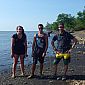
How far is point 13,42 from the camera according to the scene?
1247 cm

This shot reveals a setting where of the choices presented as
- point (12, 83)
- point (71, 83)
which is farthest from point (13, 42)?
point (71, 83)

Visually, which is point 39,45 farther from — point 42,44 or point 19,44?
point 19,44

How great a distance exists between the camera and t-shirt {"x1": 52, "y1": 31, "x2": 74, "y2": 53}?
40.5 feet

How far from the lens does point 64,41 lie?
486 inches

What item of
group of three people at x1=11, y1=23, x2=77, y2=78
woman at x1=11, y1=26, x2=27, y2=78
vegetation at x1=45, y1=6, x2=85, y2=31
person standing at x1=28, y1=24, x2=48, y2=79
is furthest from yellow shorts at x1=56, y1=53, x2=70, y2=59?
vegetation at x1=45, y1=6, x2=85, y2=31

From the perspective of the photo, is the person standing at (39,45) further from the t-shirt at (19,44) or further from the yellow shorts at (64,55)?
the yellow shorts at (64,55)

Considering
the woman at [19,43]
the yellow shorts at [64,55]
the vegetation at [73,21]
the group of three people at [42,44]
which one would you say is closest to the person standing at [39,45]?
the group of three people at [42,44]

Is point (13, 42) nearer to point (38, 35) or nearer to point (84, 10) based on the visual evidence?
point (38, 35)

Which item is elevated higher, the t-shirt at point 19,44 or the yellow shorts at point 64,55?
the t-shirt at point 19,44

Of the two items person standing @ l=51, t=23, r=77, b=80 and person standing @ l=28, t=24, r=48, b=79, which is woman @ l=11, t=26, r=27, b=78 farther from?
person standing @ l=51, t=23, r=77, b=80

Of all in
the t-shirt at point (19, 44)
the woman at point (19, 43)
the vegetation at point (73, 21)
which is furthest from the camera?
the vegetation at point (73, 21)

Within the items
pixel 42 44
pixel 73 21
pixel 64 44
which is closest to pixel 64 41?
pixel 64 44

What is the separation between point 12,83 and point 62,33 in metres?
3.00

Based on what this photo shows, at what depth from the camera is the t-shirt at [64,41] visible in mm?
12332
